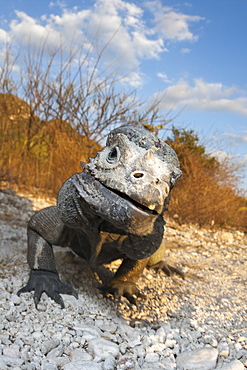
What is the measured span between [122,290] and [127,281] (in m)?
0.10

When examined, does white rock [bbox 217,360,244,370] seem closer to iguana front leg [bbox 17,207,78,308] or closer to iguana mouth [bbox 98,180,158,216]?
iguana mouth [bbox 98,180,158,216]

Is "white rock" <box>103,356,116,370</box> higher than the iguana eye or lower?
lower

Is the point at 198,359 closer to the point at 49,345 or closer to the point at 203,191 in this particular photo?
the point at 49,345

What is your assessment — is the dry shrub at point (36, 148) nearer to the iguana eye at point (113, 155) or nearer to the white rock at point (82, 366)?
the iguana eye at point (113, 155)

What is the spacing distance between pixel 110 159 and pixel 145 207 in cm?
39

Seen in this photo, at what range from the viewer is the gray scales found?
188 centimetres

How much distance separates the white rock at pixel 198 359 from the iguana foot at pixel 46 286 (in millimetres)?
981

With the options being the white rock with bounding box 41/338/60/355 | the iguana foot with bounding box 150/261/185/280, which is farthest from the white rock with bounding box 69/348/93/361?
the iguana foot with bounding box 150/261/185/280

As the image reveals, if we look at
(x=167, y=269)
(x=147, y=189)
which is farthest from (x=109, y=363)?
(x=167, y=269)

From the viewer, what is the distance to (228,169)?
8.40m

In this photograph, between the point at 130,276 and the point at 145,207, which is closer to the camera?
the point at 145,207

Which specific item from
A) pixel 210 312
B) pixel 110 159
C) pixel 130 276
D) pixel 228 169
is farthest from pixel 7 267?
pixel 228 169

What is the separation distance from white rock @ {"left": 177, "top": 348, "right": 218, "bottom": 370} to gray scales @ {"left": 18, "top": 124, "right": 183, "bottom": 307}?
0.73m

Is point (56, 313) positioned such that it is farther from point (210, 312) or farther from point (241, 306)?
point (241, 306)
